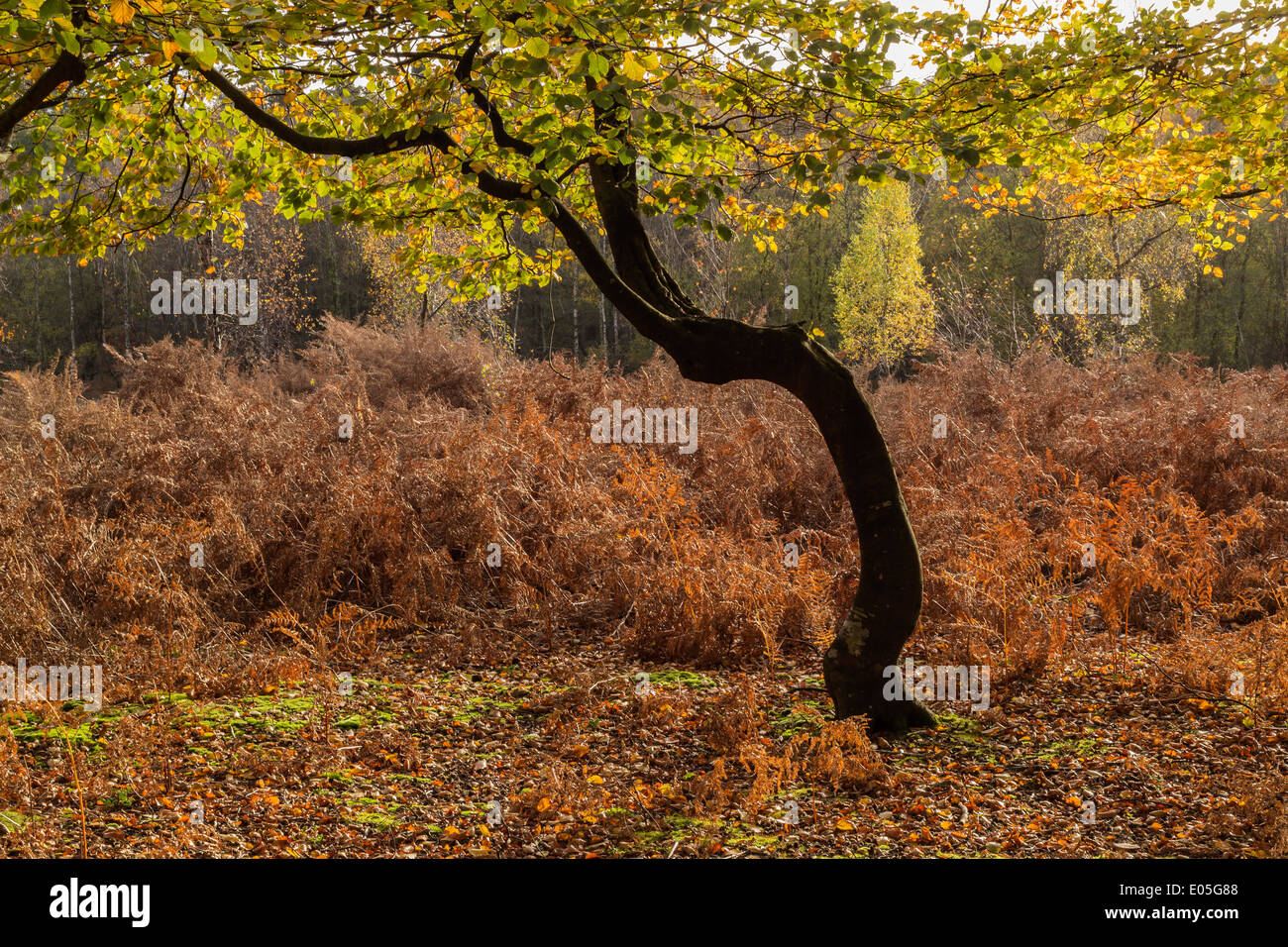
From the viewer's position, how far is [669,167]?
651 centimetres

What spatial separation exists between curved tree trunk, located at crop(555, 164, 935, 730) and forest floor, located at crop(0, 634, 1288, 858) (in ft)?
1.22

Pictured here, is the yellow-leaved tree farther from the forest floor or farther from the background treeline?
the forest floor

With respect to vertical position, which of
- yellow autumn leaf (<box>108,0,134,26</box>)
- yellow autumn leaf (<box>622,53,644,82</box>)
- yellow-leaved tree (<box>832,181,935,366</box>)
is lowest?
yellow autumn leaf (<box>622,53,644,82</box>)

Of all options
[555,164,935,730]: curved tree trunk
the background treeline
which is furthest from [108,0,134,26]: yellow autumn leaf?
the background treeline

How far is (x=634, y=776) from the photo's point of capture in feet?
17.2

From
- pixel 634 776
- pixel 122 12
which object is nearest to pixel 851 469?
pixel 634 776

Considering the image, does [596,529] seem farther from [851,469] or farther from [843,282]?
[843,282]

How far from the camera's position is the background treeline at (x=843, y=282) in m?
31.4

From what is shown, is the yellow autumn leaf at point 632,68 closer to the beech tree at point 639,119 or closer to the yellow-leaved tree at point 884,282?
the beech tree at point 639,119

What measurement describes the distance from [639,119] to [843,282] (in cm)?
3427

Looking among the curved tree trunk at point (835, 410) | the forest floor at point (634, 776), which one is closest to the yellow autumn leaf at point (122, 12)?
the curved tree trunk at point (835, 410)

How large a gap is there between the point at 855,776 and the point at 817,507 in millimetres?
6088

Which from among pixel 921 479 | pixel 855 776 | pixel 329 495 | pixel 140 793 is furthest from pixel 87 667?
pixel 921 479

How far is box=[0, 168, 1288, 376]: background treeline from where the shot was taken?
3139cm
